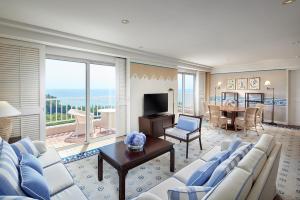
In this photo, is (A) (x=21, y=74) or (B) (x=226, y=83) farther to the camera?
(B) (x=226, y=83)

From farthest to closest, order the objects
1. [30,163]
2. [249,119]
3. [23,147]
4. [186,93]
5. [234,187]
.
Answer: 1. [186,93]
2. [249,119]
3. [23,147]
4. [30,163]
5. [234,187]

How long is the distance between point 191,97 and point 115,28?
531 cm

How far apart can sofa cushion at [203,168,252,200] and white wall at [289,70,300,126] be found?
6.52 metres

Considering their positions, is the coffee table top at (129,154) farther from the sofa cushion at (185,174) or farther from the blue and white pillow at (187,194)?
the blue and white pillow at (187,194)

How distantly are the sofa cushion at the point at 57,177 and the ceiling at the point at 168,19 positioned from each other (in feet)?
6.61

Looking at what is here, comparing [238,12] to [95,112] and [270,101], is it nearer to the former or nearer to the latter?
[95,112]

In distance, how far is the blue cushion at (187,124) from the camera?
3.51 m

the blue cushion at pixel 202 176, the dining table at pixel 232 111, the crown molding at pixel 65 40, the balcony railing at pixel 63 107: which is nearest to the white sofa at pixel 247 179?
the blue cushion at pixel 202 176

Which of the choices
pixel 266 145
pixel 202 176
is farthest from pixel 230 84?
pixel 202 176

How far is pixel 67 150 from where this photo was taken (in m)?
3.51

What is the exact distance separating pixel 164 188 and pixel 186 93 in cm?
587

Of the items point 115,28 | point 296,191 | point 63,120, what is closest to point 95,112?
point 63,120

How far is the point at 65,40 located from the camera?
3137 millimetres

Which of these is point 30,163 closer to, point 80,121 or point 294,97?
point 80,121
